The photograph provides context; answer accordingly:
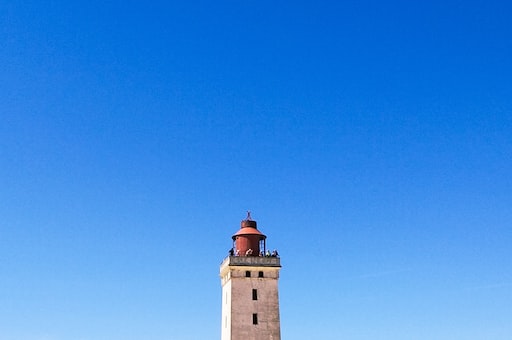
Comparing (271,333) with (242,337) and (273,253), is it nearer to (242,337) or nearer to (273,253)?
(242,337)

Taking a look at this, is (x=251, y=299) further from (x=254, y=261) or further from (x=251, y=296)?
(x=254, y=261)

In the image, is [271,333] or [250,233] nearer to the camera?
[271,333]

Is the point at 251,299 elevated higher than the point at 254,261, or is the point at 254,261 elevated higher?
the point at 254,261

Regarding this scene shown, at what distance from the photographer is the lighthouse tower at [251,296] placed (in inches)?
2402

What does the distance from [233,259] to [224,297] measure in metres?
4.61

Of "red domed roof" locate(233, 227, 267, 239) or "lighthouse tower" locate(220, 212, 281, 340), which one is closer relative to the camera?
"lighthouse tower" locate(220, 212, 281, 340)

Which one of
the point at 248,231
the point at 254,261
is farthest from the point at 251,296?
the point at 248,231

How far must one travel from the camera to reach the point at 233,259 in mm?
63125

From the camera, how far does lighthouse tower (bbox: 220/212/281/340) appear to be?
6100cm

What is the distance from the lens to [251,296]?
203 ft

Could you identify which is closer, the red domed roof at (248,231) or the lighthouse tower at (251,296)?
the lighthouse tower at (251,296)

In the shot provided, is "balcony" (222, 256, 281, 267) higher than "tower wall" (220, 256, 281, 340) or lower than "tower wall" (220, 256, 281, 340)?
higher

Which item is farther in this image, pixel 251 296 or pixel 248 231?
pixel 248 231

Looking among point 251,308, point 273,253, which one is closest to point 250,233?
point 273,253
